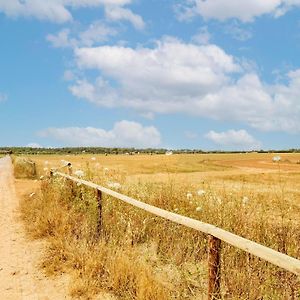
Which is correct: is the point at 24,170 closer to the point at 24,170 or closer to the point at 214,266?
the point at 24,170

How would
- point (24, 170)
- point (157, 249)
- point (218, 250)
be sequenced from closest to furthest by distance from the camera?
point (218, 250), point (157, 249), point (24, 170)

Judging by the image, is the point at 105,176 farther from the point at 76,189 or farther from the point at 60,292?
the point at 60,292

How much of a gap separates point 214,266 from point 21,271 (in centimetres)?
399

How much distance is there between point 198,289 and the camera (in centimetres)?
608

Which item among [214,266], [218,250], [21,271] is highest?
[218,250]

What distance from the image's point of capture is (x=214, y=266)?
5.02 metres

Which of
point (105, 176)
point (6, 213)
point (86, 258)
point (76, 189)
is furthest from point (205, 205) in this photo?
point (6, 213)

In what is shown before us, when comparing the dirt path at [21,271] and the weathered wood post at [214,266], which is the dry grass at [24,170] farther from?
the weathered wood post at [214,266]

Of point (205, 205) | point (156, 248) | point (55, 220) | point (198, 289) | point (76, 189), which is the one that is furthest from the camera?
point (76, 189)

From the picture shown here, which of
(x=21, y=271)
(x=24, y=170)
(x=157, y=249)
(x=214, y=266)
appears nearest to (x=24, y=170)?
(x=24, y=170)

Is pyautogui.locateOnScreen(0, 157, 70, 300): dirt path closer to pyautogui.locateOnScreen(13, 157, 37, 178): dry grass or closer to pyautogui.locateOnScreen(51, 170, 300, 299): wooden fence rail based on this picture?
pyautogui.locateOnScreen(51, 170, 300, 299): wooden fence rail

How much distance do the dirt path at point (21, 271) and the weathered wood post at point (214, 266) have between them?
2.34 metres

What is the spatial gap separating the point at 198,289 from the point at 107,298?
1107mm

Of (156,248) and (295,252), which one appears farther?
(156,248)
